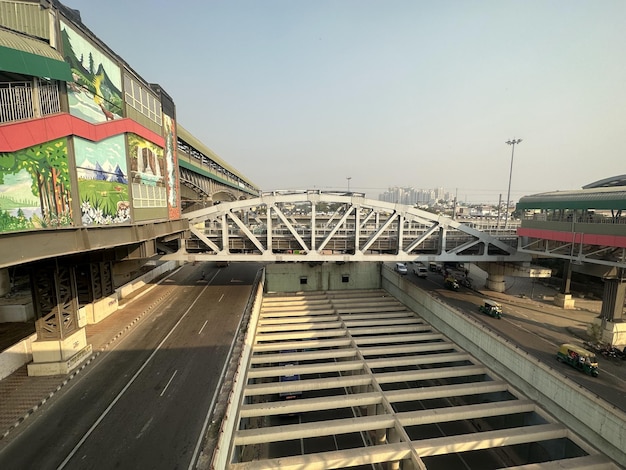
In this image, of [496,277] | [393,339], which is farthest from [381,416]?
[496,277]

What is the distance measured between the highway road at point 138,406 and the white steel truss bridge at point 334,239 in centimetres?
888

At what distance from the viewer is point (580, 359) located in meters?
17.6

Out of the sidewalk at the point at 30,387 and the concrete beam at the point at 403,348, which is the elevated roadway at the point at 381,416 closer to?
the concrete beam at the point at 403,348

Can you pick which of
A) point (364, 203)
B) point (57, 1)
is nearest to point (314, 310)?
point (364, 203)

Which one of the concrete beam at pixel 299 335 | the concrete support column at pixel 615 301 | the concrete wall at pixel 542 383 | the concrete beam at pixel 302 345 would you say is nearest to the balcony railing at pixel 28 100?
the concrete beam at pixel 302 345

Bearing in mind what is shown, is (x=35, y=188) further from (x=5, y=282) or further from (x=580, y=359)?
(x=580, y=359)

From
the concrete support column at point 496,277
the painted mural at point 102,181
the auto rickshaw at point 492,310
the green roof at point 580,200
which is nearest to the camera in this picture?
the painted mural at point 102,181

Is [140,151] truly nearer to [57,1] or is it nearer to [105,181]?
[105,181]

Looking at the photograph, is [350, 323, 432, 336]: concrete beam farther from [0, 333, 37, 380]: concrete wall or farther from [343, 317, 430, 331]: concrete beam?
[0, 333, 37, 380]: concrete wall

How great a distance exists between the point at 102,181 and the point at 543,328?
1322 inches

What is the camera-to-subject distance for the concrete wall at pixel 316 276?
1548 inches

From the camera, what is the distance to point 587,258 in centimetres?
2438

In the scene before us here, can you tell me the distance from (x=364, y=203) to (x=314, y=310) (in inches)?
528

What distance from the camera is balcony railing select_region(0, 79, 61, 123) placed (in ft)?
33.0
